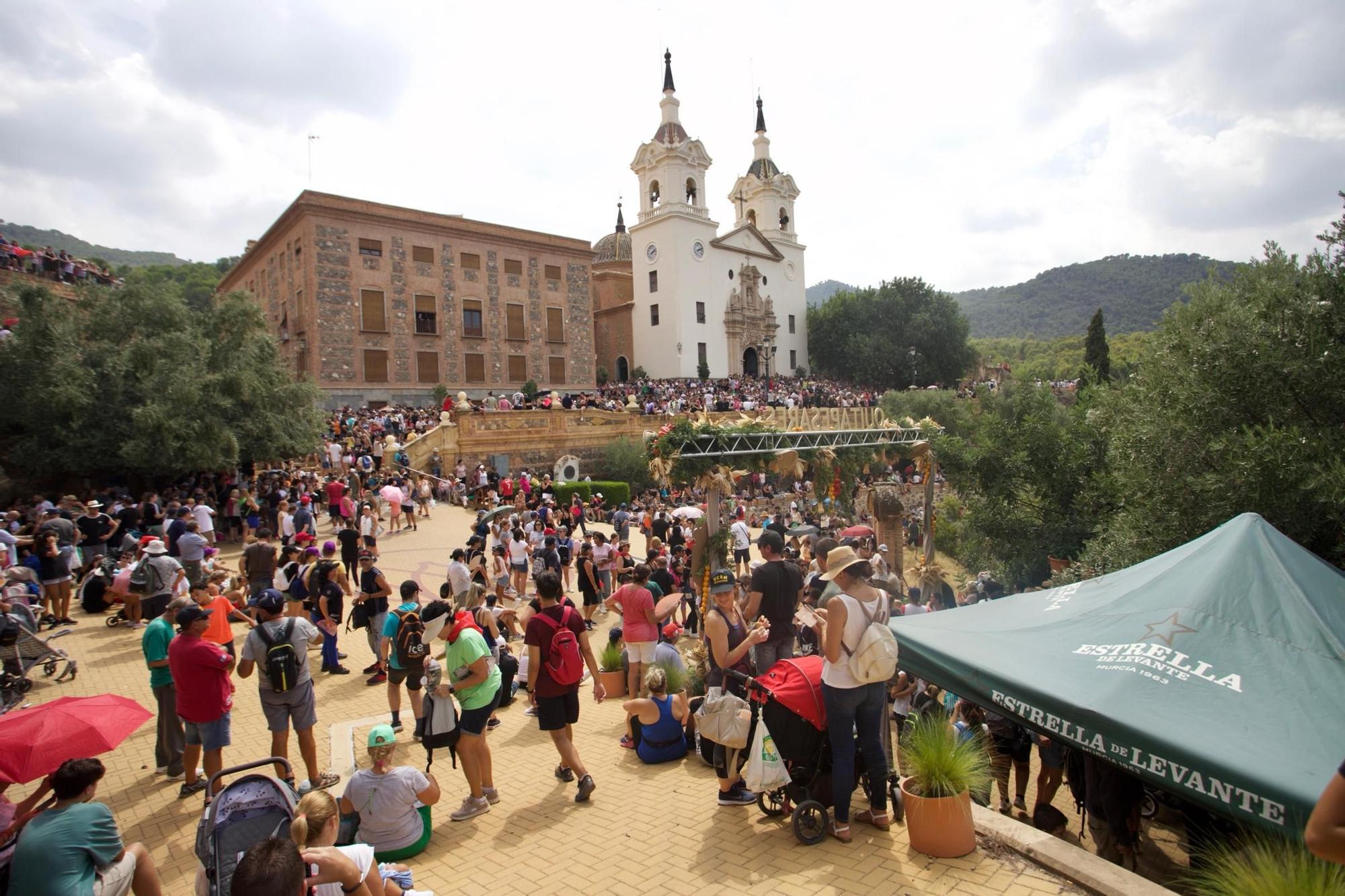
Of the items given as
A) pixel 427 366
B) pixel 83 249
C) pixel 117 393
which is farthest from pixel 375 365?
pixel 83 249

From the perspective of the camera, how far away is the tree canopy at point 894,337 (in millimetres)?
56000

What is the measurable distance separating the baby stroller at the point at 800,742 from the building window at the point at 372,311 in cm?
3503

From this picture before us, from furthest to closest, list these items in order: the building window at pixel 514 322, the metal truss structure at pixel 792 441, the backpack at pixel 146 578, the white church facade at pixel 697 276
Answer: the white church facade at pixel 697 276 → the building window at pixel 514 322 → the metal truss structure at pixel 792 441 → the backpack at pixel 146 578

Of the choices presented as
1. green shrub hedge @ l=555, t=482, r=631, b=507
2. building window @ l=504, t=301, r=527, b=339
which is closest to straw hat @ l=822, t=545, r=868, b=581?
green shrub hedge @ l=555, t=482, r=631, b=507

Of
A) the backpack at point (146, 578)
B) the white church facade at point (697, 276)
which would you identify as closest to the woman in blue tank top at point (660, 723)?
the backpack at point (146, 578)

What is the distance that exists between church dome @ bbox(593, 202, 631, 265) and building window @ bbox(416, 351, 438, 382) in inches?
942

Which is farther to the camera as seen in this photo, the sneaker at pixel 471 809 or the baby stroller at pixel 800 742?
the sneaker at pixel 471 809

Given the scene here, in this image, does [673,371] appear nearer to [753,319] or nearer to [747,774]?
[753,319]

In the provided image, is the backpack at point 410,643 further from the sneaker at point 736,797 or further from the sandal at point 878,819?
the sandal at point 878,819

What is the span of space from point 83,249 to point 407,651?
562ft

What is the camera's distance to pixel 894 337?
186ft

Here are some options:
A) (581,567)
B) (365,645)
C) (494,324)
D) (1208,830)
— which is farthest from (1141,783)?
(494,324)

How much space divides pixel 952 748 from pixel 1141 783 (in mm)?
1874

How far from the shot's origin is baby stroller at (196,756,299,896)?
3.52m
